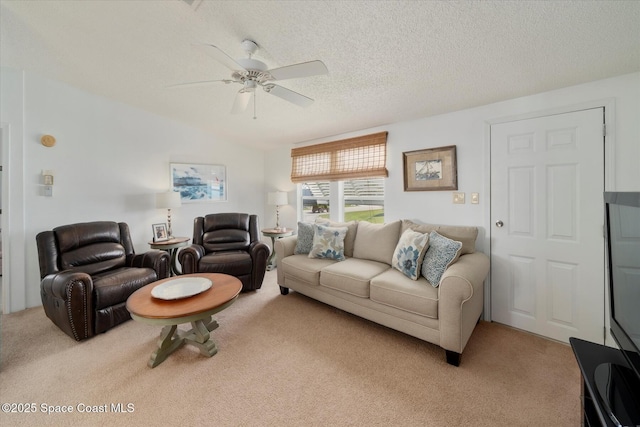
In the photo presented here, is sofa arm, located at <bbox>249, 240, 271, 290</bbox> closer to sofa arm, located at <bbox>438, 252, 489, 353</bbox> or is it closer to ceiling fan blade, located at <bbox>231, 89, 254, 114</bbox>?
ceiling fan blade, located at <bbox>231, 89, 254, 114</bbox>

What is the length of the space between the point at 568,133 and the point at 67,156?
211 inches

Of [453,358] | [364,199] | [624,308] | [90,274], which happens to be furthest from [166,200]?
[624,308]

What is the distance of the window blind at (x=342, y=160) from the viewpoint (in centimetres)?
339

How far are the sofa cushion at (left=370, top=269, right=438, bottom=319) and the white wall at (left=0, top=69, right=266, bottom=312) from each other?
11.1 feet

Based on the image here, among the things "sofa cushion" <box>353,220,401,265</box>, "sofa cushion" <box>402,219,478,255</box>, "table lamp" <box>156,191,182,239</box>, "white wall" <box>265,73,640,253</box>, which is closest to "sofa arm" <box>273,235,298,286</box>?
"sofa cushion" <box>353,220,401,265</box>

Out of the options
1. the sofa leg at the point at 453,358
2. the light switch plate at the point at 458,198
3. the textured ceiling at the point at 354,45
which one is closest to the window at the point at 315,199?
the textured ceiling at the point at 354,45

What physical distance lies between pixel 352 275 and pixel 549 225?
1.81 metres

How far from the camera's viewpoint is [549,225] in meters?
2.24

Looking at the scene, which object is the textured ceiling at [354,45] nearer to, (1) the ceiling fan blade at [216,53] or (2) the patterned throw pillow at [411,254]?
(1) the ceiling fan blade at [216,53]

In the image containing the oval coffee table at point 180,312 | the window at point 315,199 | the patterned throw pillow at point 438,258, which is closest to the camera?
the oval coffee table at point 180,312

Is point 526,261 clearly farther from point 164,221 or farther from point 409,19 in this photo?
point 164,221

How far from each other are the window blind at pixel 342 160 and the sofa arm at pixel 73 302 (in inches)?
120

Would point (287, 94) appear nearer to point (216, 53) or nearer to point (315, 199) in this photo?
point (216, 53)

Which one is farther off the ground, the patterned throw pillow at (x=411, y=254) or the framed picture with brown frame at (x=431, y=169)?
the framed picture with brown frame at (x=431, y=169)
